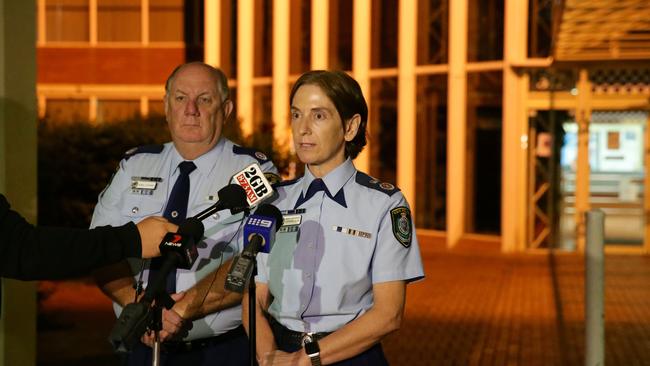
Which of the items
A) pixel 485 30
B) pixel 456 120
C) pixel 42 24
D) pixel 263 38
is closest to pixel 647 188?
pixel 456 120

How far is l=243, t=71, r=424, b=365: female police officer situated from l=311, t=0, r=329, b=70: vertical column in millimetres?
17909

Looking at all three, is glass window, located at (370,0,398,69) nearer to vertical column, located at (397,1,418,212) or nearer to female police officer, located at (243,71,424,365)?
vertical column, located at (397,1,418,212)

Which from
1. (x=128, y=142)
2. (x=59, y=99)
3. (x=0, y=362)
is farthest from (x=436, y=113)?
(x=0, y=362)

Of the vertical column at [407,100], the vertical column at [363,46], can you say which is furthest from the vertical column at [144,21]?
the vertical column at [407,100]

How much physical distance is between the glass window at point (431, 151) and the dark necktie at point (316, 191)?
1562 cm

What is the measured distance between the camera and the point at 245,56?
23.6 m

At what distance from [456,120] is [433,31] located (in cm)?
188

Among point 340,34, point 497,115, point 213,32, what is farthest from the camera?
point 213,32

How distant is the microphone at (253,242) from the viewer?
108 inches

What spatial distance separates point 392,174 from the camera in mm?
19688

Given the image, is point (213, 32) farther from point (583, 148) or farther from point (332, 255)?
point (332, 255)

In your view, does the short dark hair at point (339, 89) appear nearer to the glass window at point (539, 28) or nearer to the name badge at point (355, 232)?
the name badge at point (355, 232)

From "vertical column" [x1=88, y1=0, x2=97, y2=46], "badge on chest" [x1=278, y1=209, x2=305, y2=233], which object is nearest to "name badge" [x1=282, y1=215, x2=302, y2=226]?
"badge on chest" [x1=278, y1=209, x2=305, y2=233]

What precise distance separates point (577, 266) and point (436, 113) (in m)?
4.25
